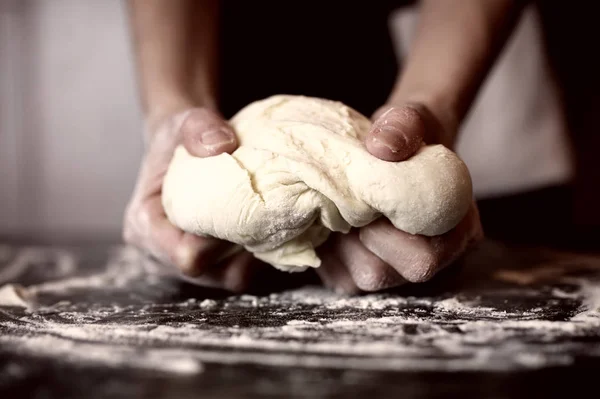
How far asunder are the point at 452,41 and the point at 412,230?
1.44 ft

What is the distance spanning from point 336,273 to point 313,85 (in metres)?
0.70

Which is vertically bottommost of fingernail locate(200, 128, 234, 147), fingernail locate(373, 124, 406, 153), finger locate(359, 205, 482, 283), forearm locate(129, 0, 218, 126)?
finger locate(359, 205, 482, 283)

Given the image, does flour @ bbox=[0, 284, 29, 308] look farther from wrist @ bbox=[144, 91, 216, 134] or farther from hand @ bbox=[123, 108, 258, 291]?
wrist @ bbox=[144, 91, 216, 134]

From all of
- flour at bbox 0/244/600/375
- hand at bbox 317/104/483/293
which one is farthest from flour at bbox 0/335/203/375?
hand at bbox 317/104/483/293

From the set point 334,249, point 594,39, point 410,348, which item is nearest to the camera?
point 410,348

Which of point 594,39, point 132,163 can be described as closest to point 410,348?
point 594,39

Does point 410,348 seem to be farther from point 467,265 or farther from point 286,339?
point 467,265

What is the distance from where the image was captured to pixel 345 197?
68cm

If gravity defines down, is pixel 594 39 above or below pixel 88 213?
above

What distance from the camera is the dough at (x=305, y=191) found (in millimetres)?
678

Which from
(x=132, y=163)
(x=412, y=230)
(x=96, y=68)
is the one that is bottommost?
(x=412, y=230)

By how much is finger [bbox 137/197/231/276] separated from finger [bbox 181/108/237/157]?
12cm

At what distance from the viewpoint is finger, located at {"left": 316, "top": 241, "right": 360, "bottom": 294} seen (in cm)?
81

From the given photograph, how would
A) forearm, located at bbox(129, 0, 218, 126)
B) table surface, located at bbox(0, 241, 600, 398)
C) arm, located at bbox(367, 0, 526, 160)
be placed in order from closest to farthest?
1. table surface, located at bbox(0, 241, 600, 398)
2. arm, located at bbox(367, 0, 526, 160)
3. forearm, located at bbox(129, 0, 218, 126)
